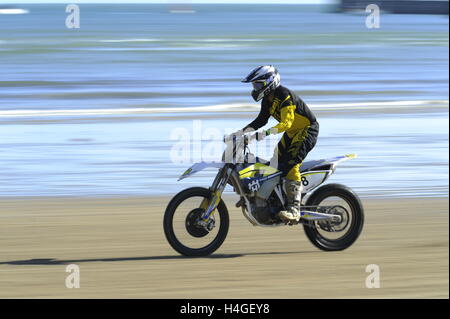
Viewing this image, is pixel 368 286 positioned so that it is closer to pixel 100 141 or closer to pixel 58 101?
pixel 100 141

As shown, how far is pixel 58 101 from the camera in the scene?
25.7 meters

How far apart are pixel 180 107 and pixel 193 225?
50.3 feet

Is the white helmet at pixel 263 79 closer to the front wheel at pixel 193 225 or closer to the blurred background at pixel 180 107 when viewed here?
the front wheel at pixel 193 225

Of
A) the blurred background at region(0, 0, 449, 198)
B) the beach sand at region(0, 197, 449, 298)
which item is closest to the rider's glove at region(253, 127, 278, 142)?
the beach sand at region(0, 197, 449, 298)

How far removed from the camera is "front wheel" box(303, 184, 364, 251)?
29.7ft

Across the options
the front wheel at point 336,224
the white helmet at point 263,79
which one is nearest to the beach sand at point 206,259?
the front wheel at point 336,224

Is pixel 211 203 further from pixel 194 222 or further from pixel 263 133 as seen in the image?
pixel 263 133

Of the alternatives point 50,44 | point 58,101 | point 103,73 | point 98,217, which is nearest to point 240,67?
point 103,73

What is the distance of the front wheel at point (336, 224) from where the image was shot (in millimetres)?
9062

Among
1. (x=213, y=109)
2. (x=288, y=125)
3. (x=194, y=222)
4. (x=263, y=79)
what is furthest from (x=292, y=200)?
(x=213, y=109)

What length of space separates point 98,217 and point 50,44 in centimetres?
4516

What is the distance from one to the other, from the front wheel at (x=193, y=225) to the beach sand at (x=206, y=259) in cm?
14

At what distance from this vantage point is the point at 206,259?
28.8 feet
